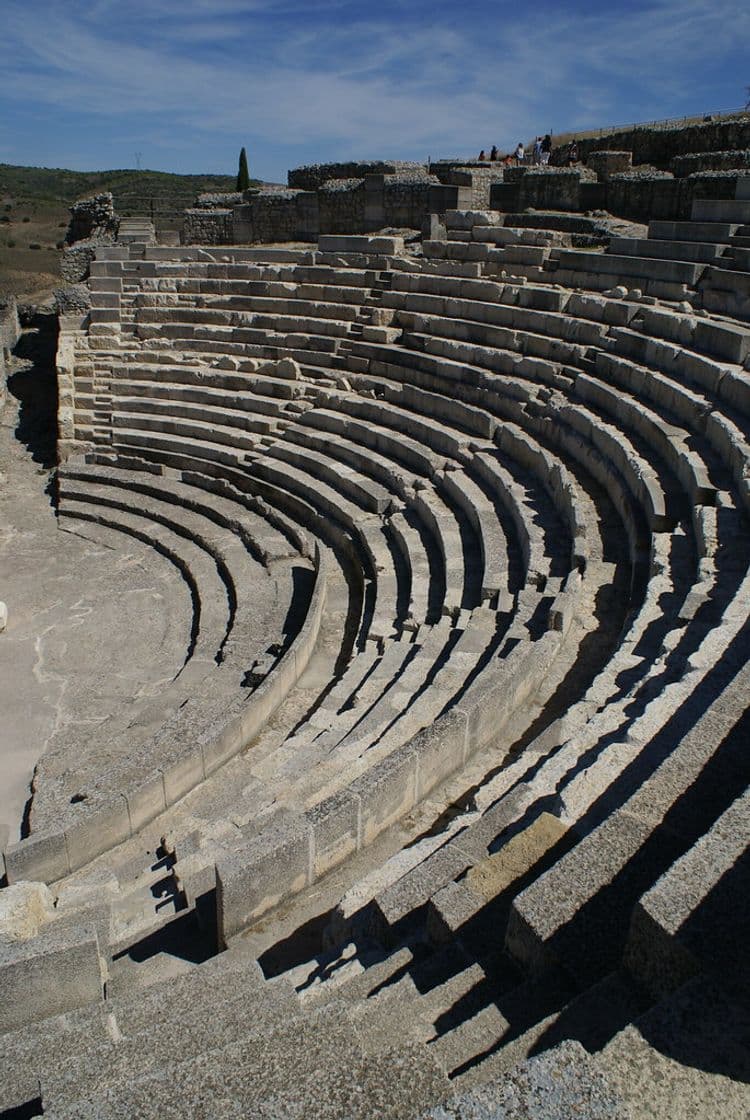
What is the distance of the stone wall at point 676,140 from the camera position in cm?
1922

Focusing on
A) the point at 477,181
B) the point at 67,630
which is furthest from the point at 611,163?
the point at 67,630

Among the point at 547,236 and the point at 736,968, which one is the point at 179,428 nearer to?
the point at 547,236

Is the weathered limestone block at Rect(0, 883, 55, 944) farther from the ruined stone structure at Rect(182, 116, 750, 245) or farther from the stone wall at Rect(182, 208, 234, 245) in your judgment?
the stone wall at Rect(182, 208, 234, 245)

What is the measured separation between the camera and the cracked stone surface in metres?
8.77

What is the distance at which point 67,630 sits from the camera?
1091 cm

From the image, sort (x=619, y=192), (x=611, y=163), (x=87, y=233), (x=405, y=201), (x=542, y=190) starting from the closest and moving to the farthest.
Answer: (x=619, y=192), (x=542, y=190), (x=611, y=163), (x=405, y=201), (x=87, y=233)

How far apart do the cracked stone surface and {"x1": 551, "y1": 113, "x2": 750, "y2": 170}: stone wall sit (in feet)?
54.7

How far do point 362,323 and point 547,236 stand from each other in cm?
405

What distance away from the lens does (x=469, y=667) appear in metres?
7.29

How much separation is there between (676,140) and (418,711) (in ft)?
66.0

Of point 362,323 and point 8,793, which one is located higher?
point 362,323

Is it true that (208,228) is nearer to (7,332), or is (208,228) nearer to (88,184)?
(7,332)

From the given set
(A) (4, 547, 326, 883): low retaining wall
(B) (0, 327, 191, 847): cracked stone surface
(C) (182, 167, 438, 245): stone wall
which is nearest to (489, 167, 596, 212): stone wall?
(C) (182, 167, 438, 245): stone wall

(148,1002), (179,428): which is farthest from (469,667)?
(179,428)
